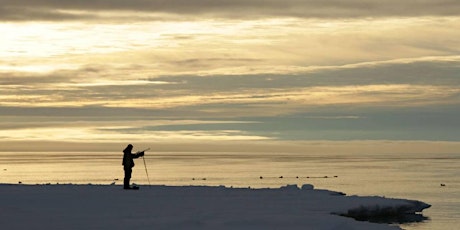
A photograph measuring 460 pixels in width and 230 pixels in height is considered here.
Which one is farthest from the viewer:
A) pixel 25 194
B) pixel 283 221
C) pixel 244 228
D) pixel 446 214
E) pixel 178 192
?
pixel 446 214

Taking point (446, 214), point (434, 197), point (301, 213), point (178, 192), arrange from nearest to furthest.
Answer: point (301, 213)
point (178, 192)
point (446, 214)
point (434, 197)

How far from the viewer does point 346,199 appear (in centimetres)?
2995

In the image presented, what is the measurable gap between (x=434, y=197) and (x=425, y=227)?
75.7 ft

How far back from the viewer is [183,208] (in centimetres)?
2523

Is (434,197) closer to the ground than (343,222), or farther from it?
farther from it

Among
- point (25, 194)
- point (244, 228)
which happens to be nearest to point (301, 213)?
point (244, 228)

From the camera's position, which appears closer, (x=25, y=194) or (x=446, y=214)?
(x=25, y=194)

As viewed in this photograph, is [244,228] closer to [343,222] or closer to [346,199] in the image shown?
[343,222]

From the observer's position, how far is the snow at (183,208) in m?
21.2

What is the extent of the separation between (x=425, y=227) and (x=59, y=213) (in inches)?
586

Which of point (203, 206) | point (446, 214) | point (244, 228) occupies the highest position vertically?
point (446, 214)

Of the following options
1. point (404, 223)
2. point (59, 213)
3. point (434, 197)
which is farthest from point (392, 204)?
point (434, 197)

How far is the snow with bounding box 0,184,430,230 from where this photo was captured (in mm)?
21234

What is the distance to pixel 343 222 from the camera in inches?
861
